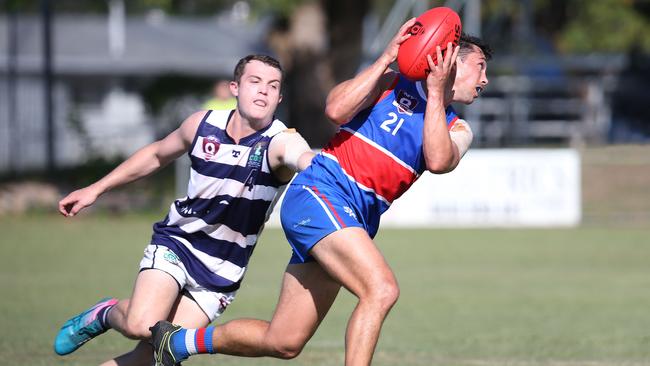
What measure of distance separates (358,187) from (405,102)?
52cm

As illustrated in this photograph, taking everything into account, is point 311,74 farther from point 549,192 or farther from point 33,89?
point 33,89

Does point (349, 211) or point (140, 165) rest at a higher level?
point (349, 211)

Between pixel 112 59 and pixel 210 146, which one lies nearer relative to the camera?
pixel 210 146

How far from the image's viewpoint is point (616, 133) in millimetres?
33562

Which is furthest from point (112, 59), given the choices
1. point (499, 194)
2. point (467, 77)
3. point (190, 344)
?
point (467, 77)

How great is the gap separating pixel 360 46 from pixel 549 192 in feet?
32.2

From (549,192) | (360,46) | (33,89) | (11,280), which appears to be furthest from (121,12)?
(11,280)

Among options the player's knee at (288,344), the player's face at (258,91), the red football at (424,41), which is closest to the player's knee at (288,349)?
the player's knee at (288,344)

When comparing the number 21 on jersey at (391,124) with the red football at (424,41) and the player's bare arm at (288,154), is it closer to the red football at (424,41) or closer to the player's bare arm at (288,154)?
the red football at (424,41)

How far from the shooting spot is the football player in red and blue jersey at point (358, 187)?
5289 millimetres

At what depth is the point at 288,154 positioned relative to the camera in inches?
230

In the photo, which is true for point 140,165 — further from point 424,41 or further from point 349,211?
point 424,41

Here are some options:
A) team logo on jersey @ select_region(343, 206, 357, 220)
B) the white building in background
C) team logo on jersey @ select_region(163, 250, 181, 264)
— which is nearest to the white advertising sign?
team logo on jersey @ select_region(163, 250, 181, 264)

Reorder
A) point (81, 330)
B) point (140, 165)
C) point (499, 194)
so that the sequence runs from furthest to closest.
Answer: point (499, 194) → point (81, 330) → point (140, 165)
